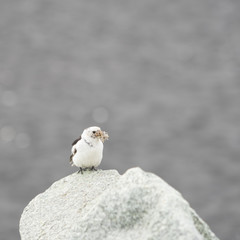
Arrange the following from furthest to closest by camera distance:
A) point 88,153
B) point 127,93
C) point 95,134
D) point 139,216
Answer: point 127,93 < point 88,153 < point 95,134 < point 139,216

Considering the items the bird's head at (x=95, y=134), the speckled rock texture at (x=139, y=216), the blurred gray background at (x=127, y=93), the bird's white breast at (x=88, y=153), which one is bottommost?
the speckled rock texture at (x=139, y=216)

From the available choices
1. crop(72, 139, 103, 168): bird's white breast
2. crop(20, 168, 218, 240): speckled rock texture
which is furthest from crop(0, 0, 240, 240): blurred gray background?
crop(20, 168, 218, 240): speckled rock texture

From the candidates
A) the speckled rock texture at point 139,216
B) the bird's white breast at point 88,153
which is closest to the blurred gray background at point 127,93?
the bird's white breast at point 88,153

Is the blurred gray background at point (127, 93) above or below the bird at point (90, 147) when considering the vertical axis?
above

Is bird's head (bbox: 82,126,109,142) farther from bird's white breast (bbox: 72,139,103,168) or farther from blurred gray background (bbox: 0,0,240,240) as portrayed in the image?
blurred gray background (bbox: 0,0,240,240)

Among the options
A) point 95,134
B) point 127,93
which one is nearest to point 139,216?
point 95,134

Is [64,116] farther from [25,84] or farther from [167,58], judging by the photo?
[167,58]

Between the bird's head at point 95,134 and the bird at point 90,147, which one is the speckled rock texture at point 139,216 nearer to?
the bird at point 90,147

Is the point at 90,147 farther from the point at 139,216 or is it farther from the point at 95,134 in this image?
the point at 139,216

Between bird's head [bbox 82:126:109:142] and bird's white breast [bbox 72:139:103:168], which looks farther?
bird's white breast [bbox 72:139:103:168]
